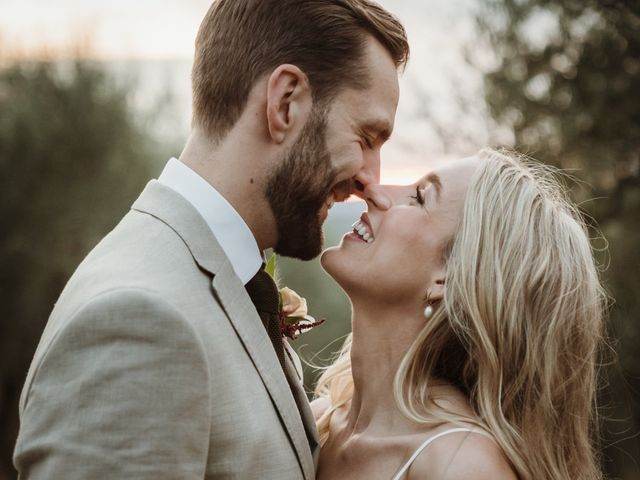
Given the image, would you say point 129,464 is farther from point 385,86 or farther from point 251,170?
point 385,86

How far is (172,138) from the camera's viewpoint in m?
19.2

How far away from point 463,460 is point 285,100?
4.06 ft

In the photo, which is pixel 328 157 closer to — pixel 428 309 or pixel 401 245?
pixel 401 245

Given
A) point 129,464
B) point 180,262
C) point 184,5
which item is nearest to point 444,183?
point 180,262

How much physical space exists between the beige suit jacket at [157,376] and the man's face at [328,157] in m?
0.39

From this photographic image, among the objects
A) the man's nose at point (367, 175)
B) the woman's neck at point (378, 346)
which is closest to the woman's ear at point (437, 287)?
the woman's neck at point (378, 346)

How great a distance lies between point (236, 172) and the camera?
2.63 m

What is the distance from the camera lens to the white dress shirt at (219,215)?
2.52 metres

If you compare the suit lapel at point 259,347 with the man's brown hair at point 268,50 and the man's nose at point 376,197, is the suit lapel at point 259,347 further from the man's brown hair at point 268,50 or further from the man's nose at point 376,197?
the man's nose at point 376,197

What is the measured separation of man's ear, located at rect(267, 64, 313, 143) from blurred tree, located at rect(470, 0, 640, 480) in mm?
10437

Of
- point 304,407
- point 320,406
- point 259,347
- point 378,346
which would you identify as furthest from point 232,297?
point 320,406

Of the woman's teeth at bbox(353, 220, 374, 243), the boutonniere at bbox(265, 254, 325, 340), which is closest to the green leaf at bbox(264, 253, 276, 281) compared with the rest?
the boutonniere at bbox(265, 254, 325, 340)

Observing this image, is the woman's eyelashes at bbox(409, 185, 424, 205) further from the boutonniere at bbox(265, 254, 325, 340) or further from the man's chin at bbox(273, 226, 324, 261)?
the boutonniere at bbox(265, 254, 325, 340)

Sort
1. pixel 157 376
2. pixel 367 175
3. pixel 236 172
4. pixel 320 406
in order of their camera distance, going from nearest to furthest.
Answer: pixel 157 376 → pixel 236 172 → pixel 367 175 → pixel 320 406
